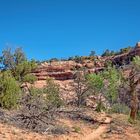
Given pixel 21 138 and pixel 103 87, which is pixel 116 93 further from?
pixel 21 138

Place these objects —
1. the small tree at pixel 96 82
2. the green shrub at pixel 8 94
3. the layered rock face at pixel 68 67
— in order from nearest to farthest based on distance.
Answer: the green shrub at pixel 8 94, the small tree at pixel 96 82, the layered rock face at pixel 68 67

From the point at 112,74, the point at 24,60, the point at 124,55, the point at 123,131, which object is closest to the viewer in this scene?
the point at 123,131

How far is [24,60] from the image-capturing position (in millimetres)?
51594

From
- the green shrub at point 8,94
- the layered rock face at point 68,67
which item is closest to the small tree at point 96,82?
the green shrub at point 8,94

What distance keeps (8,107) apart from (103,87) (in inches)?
1262

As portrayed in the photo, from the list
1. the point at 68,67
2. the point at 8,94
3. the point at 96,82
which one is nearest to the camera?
the point at 8,94

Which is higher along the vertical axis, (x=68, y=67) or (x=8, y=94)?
(x=68, y=67)

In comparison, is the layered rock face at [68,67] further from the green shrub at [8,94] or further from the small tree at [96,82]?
the green shrub at [8,94]

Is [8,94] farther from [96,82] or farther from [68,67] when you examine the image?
[68,67]

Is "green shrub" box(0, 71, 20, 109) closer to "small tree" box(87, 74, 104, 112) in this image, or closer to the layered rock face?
"small tree" box(87, 74, 104, 112)

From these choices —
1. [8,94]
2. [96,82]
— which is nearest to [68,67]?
[96,82]

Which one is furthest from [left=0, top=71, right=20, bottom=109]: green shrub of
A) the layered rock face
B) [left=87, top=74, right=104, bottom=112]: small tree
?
the layered rock face

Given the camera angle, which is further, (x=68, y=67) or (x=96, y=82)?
(x=68, y=67)

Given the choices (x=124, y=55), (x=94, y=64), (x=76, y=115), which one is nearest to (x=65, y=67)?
(x=94, y=64)
